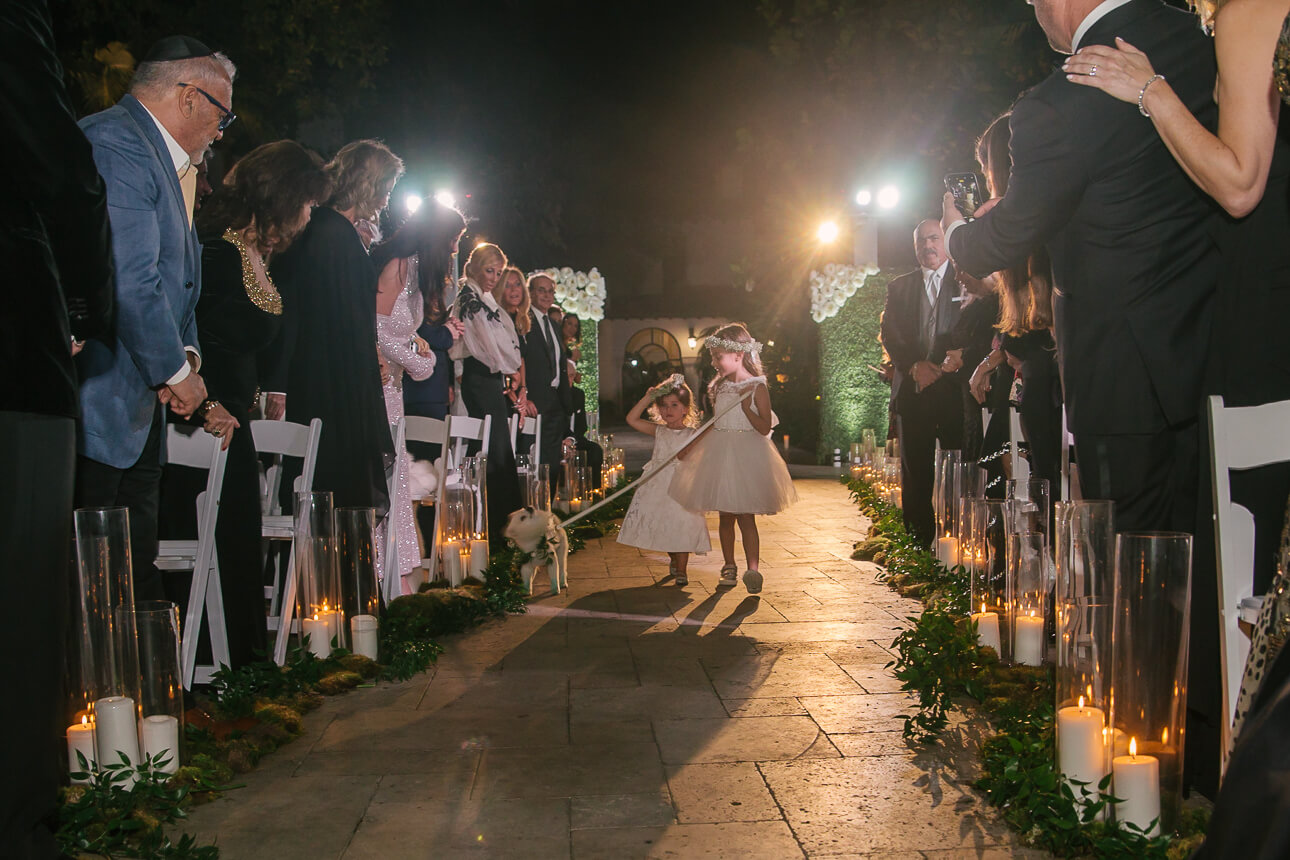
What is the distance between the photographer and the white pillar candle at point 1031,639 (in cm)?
435

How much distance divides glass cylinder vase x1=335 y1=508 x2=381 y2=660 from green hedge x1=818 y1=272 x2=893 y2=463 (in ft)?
39.4

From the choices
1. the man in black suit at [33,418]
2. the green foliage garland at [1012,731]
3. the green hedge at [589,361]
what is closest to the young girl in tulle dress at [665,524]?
the green foliage garland at [1012,731]

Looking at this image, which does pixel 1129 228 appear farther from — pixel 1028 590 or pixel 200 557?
pixel 200 557

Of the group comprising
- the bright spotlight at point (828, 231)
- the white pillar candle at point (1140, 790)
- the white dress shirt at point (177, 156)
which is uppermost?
the bright spotlight at point (828, 231)

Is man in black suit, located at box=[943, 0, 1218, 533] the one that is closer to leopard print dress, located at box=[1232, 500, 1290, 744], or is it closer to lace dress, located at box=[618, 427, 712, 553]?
leopard print dress, located at box=[1232, 500, 1290, 744]

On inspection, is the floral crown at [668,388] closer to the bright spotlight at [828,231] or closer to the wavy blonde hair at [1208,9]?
the wavy blonde hair at [1208,9]

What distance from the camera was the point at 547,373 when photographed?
33.4 ft

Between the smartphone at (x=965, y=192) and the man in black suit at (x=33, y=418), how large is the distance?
2.62 m

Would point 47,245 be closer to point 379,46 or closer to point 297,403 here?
point 297,403

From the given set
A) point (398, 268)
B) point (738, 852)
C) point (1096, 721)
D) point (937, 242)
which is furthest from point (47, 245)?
point (937, 242)

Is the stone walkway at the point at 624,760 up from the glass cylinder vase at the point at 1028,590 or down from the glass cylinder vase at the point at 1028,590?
down

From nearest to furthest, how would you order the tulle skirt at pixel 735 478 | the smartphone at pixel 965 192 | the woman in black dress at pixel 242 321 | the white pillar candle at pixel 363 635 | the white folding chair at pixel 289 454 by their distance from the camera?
the smartphone at pixel 965 192
the woman in black dress at pixel 242 321
the white folding chair at pixel 289 454
the white pillar candle at pixel 363 635
the tulle skirt at pixel 735 478

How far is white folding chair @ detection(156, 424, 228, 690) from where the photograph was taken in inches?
156

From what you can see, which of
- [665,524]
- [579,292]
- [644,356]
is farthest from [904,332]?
[644,356]
